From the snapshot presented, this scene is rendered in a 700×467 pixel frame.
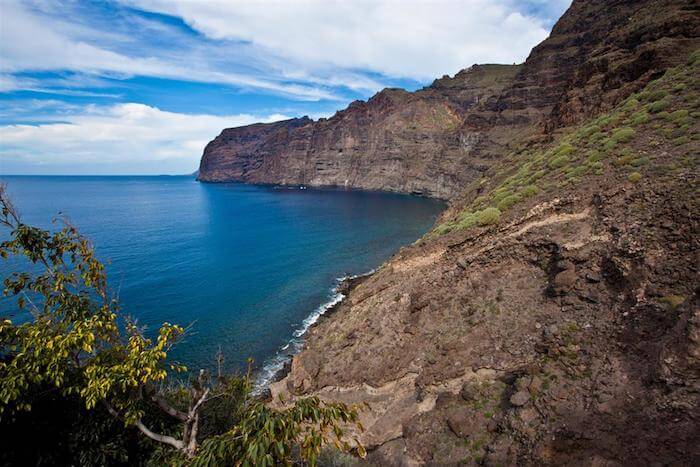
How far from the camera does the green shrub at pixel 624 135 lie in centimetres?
2438

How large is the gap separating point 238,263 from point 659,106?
58082mm

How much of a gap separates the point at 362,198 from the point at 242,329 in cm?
11655

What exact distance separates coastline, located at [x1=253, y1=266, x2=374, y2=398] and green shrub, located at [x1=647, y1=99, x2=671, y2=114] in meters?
34.8

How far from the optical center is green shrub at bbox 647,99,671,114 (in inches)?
984

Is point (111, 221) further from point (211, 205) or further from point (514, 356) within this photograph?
point (514, 356)

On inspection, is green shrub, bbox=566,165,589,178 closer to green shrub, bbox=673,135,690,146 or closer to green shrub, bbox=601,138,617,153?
green shrub, bbox=601,138,617,153

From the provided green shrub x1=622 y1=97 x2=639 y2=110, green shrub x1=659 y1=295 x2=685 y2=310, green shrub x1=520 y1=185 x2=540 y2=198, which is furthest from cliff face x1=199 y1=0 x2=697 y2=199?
green shrub x1=659 y1=295 x2=685 y2=310

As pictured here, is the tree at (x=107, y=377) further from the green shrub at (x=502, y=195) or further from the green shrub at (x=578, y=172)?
the green shrub at (x=502, y=195)

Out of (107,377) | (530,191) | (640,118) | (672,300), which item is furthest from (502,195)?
(107,377)

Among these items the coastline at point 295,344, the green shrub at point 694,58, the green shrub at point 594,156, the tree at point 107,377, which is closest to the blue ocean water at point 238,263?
the coastline at point 295,344

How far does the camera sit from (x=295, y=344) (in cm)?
3728

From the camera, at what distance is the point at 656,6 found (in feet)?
152

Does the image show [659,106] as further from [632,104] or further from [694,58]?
[694,58]

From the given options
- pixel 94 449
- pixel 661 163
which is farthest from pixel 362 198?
pixel 94 449
